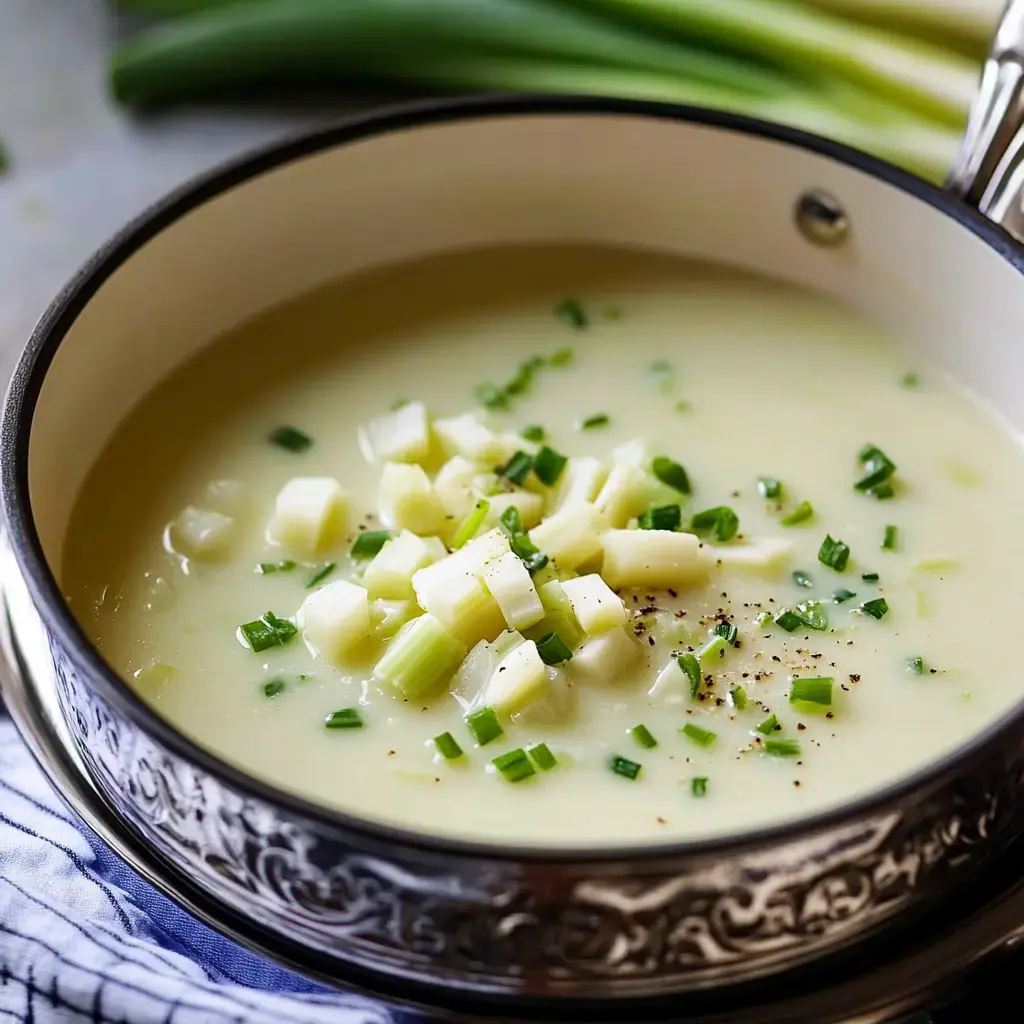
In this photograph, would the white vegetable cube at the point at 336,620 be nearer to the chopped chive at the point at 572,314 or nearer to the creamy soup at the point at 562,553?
the creamy soup at the point at 562,553

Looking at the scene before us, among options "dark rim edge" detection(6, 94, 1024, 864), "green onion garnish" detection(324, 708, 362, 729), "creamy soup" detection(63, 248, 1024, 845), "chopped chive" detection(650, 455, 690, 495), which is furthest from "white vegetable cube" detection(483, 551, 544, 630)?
"dark rim edge" detection(6, 94, 1024, 864)

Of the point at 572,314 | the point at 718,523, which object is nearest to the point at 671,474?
the point at 718,523

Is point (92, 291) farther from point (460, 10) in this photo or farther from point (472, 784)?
point (460, 10)

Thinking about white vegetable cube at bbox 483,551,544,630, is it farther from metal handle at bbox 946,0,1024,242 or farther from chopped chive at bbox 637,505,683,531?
metal handle at bbox 946,0,1024,242

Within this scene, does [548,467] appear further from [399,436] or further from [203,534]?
[203,534]

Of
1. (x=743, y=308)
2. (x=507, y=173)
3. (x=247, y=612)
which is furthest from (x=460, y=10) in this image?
(x=247, y=612)

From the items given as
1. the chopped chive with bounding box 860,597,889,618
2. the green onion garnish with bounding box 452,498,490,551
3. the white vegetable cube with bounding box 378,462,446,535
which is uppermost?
the white vegetable cube with bounding box 378,462,446,535
